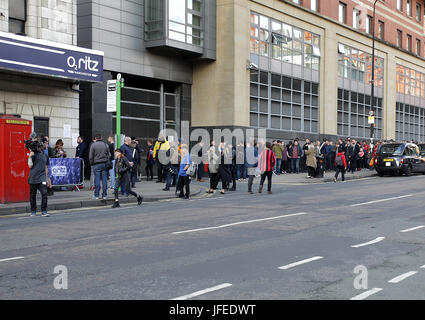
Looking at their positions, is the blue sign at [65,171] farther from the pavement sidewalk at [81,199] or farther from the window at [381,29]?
the window at [381,29]

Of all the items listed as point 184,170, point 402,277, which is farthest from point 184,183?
point 402,277

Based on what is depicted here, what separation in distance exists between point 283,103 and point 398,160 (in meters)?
7.83

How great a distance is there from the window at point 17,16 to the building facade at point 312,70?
11.3 m

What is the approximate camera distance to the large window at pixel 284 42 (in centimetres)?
2983

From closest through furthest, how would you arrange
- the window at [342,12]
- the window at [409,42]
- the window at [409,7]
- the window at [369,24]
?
the window at [342,12] < the window at [369,24] < the window at [409,7] < the window at [409,42]

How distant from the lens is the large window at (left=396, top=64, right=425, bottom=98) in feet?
153

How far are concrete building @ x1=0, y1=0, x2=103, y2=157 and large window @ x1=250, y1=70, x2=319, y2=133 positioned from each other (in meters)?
11.1

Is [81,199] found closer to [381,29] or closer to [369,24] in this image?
[369,24]

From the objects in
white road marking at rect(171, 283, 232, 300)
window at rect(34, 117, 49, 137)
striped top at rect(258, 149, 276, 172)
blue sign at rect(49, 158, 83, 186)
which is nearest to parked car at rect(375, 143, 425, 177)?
striped top at rect(258, 149, 276, 172)

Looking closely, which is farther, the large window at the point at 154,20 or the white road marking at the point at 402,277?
the large window at the point at 154,20

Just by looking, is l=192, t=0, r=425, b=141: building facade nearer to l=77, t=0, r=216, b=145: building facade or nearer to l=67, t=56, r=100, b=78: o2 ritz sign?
l=77, t=0, r=216, b=145: building facade

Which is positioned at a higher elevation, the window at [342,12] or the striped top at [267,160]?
the window at [342,12]

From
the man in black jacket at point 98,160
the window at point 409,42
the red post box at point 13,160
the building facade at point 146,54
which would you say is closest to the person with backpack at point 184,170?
the man in black jacket at point 98,160

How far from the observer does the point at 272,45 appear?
102ft
